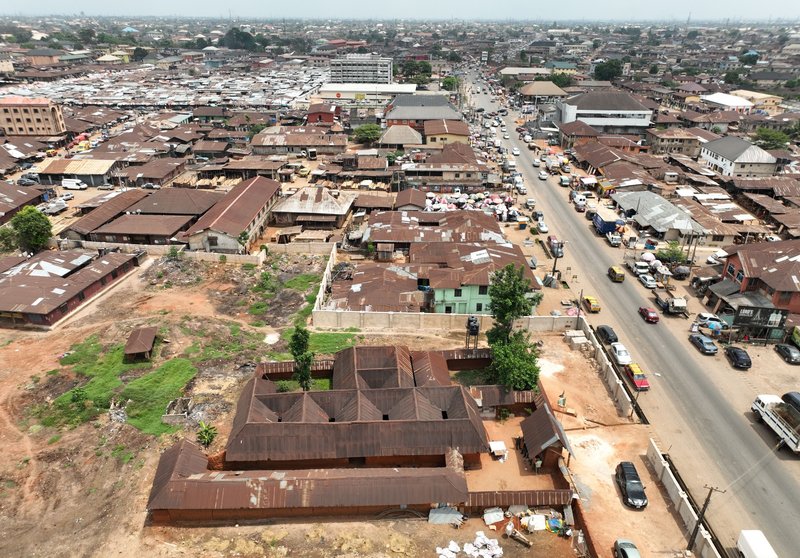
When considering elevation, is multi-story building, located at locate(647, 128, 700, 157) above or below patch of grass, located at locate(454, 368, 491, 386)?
above

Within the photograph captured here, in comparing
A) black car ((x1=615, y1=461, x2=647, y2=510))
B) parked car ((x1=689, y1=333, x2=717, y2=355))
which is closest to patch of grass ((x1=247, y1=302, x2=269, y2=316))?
black car ((x1=615, y1=461, x2=647, y2=510))

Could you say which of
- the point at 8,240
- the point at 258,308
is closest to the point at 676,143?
the point at 258,308

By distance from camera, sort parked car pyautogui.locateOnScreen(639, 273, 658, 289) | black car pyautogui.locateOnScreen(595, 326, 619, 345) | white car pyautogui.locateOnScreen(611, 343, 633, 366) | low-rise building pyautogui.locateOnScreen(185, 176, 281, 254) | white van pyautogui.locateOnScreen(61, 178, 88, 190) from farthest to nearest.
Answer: white van pyautogui.locateOnScreen(61, 178, 88, 190) < low-rise building pyautogui.locateOnScreen(185, 176, 281, 254) < parked car pyautogui.locateOnScreen(639, 273, 658, 289) < black car pyautogui.locateOnScreen(595, 326, 619, 345) < white car pyautogui.locateOnScreen(611, 343, 633, 366)

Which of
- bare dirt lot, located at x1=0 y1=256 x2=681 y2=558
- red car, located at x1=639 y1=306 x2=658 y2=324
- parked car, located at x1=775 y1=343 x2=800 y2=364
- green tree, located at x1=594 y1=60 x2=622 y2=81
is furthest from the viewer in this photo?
green tree, located at x1=594 y1=60 x2=622 y2=81

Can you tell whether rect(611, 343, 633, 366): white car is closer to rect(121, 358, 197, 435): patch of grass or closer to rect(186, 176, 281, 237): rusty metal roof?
rect(121, 358, 197, 435): patch of grass

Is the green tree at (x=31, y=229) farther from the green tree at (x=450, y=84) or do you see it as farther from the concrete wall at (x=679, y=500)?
the green tree at (x=450, y=84)

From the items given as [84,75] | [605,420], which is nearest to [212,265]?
[605,420]
